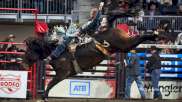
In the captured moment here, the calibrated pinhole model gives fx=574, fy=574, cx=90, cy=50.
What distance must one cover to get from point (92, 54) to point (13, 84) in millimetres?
5215

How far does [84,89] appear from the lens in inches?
678

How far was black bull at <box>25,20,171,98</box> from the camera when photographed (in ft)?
38.7

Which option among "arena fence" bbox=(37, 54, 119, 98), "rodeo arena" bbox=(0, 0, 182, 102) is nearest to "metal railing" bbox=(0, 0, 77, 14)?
"rodeo arena" bbox=(0, 0, 182, 102)

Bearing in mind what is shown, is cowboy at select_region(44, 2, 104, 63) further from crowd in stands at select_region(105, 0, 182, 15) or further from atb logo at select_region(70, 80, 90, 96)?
crowd in stands at select_region(105, 0, 182, 15)

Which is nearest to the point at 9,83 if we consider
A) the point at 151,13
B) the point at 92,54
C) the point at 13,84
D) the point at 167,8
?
the point at 13,84

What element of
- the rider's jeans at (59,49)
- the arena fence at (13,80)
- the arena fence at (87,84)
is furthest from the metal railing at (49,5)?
the rider's jeans at (59,49)

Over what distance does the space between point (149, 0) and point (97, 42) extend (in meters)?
10.7

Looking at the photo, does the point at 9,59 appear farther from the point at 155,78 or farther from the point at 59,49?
the point at 59,49

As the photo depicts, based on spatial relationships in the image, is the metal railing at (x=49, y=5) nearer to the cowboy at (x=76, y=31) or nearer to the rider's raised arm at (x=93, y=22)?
the cowboy at (x=76, y=31)

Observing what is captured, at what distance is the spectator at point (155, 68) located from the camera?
55.6 ft

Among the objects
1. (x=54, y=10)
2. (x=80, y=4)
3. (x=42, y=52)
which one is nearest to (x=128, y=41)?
(x=42, y=52)

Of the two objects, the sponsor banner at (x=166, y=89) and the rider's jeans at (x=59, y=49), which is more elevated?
the rider's jeans at (x=59, y=49)

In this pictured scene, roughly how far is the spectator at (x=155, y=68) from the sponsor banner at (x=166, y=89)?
34cm

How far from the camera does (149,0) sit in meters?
22.3
